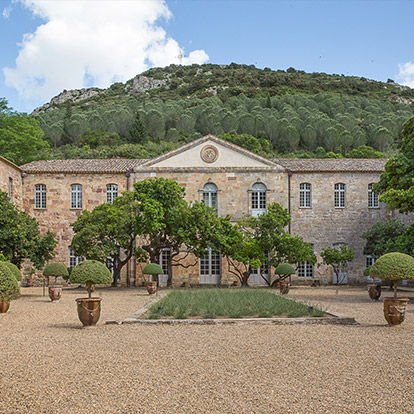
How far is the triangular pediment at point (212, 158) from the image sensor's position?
29.6 meters

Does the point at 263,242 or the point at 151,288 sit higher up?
the point at 263,242

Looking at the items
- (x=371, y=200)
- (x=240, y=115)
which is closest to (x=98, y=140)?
(x=240, y=115)

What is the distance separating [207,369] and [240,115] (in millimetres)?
63695

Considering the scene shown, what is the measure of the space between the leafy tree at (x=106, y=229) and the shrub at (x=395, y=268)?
1368 cm

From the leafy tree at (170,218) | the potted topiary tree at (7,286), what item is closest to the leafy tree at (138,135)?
the leafy tree at (170,218)

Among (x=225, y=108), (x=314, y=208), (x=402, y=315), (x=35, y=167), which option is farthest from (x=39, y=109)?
(x=402, y=315)

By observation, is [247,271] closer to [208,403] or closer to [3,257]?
[3,257]

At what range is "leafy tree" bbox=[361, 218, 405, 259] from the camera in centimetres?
2642

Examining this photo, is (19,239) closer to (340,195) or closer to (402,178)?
(402,178)

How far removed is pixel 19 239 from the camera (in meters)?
19.3

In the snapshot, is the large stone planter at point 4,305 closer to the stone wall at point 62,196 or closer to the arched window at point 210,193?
the stone wall at point 62,196

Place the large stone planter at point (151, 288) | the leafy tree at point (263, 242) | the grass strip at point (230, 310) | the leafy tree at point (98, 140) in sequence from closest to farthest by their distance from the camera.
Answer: the grass strip at point (230, 310)
the large stone planter at point (151, 288)
the leafy tree at point (263, 242)
the leafy tree at point (98, 140)

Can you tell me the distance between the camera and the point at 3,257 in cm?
1767

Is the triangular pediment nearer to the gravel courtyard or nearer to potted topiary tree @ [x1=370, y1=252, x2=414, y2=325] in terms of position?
potted topiary tree @ [x1=370, y1=252, x2=414, y2=325]
